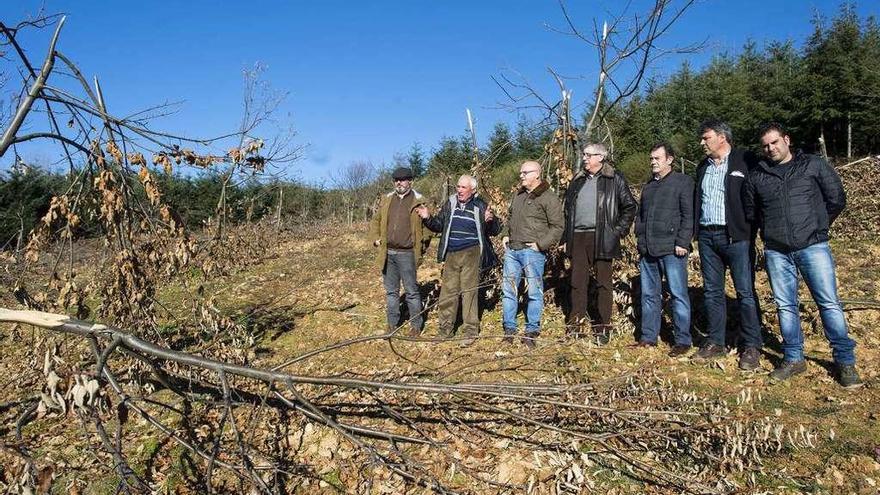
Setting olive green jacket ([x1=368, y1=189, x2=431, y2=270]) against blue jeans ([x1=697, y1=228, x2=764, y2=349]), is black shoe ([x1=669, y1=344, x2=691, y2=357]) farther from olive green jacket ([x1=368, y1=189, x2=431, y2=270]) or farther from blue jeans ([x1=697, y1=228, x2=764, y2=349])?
olive green jacket ([x1=368, y1=189, x2=431, y2=270])

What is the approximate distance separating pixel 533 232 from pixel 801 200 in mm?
1966

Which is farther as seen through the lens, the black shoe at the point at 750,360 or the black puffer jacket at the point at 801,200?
the black shoe at the point at 750,360

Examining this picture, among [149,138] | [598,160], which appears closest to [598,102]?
[598,160]

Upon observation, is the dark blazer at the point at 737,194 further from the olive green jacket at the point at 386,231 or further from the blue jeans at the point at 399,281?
the blue jeans at the point at 399,281

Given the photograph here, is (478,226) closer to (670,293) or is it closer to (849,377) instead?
(670,293)

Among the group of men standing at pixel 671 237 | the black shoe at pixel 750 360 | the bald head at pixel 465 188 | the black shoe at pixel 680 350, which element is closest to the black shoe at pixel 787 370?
the group of men standing at pixel 671 237

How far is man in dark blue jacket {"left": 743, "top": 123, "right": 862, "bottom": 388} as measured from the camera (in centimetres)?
354

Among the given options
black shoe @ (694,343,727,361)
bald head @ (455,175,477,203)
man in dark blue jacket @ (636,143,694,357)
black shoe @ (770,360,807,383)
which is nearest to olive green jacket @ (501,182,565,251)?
bald head @ (455,175,477,203)

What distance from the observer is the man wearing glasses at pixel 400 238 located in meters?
5.20

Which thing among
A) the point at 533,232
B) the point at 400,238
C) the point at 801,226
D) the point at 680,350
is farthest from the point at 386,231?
the point at 801,226

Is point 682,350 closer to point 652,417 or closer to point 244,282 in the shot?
point 652,417

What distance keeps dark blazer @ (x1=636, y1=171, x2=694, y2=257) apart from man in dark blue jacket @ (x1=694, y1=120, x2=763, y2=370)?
0.25 feet

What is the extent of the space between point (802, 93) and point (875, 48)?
243cm

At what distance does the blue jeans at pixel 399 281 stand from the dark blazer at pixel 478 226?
33 cm
